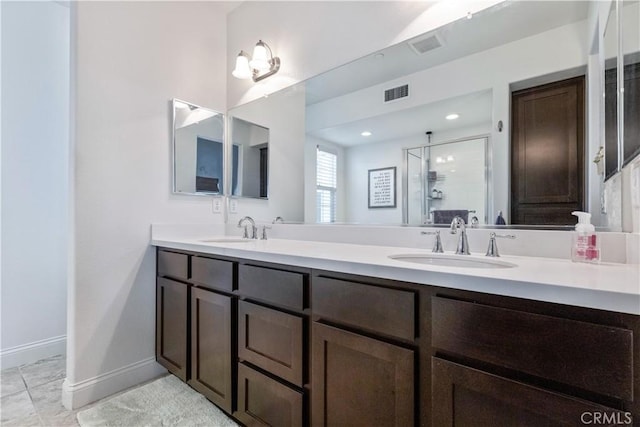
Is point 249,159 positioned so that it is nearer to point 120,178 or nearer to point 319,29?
point 120,178

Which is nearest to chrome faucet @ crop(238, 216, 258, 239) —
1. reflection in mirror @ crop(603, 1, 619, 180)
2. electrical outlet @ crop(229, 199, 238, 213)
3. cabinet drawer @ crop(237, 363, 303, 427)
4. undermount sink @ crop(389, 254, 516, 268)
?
electrical outlet @ crop(229, 199, 238, 213)

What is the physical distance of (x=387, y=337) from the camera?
0.90 metres

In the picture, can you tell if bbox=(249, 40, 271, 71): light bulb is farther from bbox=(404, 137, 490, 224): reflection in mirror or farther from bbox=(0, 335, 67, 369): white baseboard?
bbox=(0, 335, 67, 369): white baseboard

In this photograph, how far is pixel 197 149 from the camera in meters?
2.28

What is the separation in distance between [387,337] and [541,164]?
35.8 inches

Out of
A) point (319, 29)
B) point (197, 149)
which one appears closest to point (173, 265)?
point (197, 149)

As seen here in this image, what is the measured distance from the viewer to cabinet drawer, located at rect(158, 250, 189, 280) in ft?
5.63

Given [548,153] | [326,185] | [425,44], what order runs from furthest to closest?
[326,185]
[425,44]
[548,153]

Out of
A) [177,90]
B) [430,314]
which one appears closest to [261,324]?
[430,314]

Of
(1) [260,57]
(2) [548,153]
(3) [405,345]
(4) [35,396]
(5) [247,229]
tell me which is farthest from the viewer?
(5) [247,229]

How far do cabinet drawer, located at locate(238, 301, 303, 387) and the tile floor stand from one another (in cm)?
106

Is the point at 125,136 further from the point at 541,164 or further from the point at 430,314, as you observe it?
the point at 541,164

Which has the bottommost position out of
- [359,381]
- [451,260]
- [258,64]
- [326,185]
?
[359,381]

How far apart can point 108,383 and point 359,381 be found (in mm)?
1692
